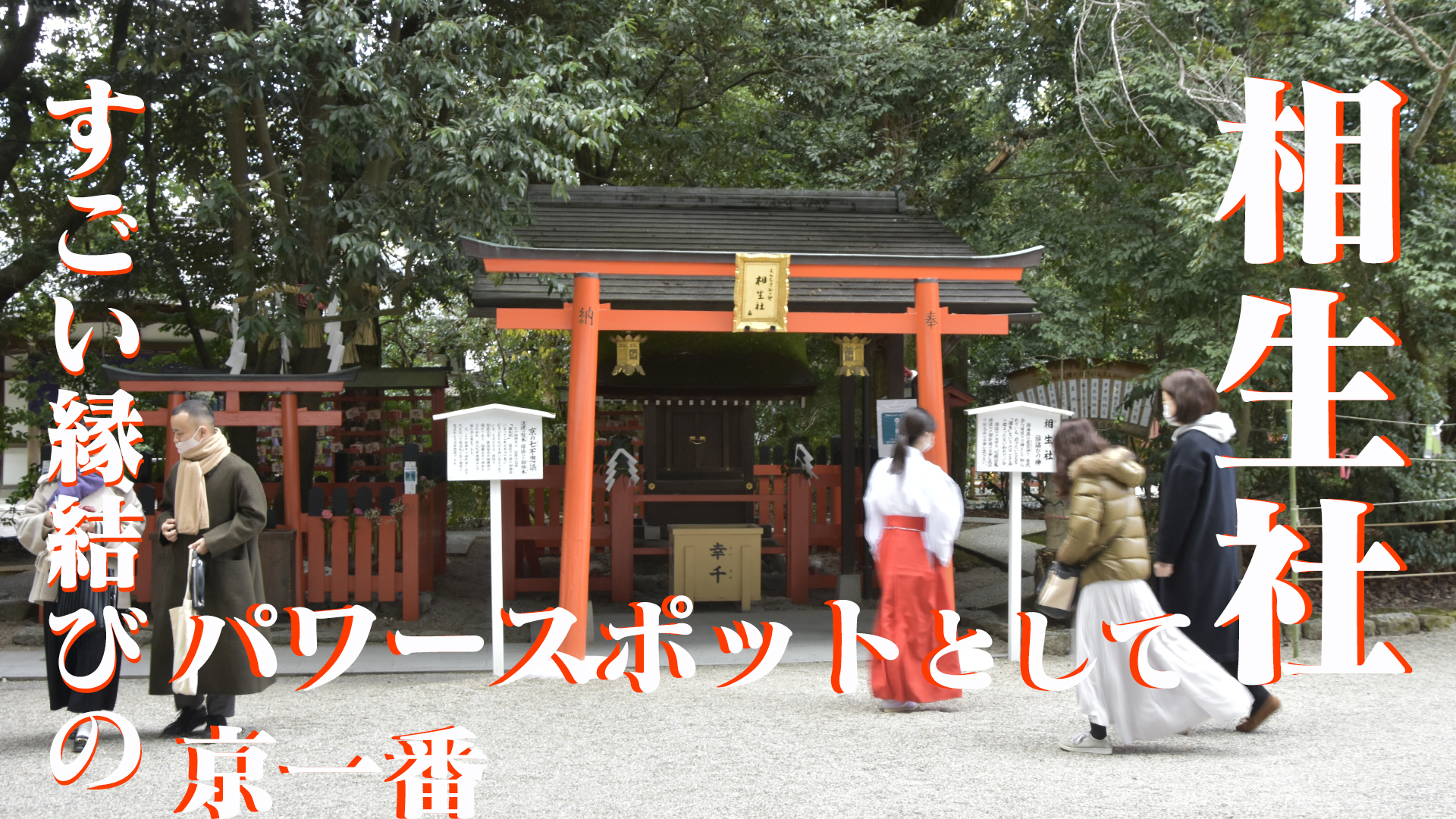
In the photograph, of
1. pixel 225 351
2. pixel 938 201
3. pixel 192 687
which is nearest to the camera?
pixel 192 687

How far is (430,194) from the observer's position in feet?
26.7

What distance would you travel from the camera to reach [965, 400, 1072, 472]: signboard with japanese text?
735cm

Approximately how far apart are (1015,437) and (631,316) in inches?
107

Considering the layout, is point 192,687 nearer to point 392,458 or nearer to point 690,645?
point 690,645

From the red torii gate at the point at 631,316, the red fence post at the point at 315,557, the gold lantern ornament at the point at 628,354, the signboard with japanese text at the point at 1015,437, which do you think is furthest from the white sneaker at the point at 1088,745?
the red fence post at the point at 315,557

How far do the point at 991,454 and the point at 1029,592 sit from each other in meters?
3.34

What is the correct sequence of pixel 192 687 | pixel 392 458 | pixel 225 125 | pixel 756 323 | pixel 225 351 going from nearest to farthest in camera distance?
pixel 192 687 < pixel 756 323 < pixel 225 125 < pixel 392 458 < pixel 225 351

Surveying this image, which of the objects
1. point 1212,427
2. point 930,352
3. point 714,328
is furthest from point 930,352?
point 1212,427

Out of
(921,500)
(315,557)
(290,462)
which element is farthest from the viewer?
(315,557)

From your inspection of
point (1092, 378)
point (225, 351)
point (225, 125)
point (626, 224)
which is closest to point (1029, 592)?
point (1092, 378)

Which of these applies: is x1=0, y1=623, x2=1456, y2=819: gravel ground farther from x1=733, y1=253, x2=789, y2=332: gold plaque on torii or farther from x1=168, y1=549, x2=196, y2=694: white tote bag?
x1=733, y1=253, x2=789, y2=332: gold plaque on torii

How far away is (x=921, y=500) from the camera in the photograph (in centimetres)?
549

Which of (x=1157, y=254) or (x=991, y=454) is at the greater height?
(x=1157, y=254)

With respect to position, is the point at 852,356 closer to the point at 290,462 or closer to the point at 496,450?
the point at 496,450
